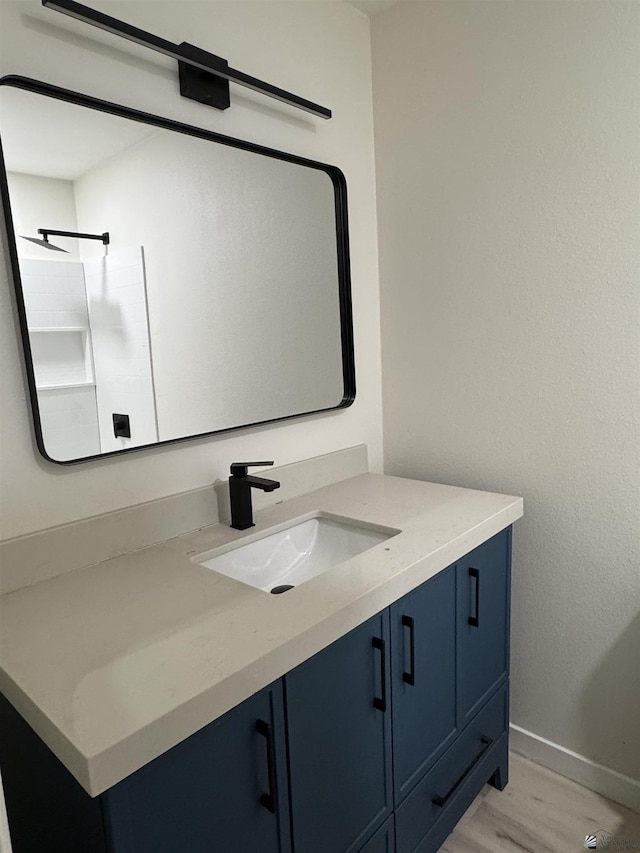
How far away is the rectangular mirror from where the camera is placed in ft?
3.84

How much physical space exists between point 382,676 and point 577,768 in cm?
97

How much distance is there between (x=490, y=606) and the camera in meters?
1.59

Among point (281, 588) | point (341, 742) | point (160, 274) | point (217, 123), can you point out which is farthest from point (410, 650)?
point (217, 123)

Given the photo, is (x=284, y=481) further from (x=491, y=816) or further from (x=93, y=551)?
(x=491, y=816)

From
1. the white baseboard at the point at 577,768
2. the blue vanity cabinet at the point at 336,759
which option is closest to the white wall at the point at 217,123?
the blue vanity cabinet at the point at 336,759

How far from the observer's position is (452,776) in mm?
1455

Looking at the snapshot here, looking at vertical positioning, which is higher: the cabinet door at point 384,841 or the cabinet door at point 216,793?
the cabinet door at point 216,793

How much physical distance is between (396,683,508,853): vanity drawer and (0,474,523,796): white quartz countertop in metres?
0.53

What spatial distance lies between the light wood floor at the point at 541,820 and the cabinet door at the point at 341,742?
1.74 feet

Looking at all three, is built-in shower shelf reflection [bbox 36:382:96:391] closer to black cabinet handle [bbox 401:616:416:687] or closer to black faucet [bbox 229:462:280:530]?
black faucet [bbox 229:462:280:530]

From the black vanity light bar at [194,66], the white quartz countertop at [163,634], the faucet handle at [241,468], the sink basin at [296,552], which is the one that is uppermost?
the black vanity light bar at [194,66]

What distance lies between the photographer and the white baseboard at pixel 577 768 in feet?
5.27

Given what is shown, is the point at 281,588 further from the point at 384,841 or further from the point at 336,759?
the point at 384,841

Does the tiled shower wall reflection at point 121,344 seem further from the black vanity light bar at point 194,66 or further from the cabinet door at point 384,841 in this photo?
the cabinet door at point 384,841
